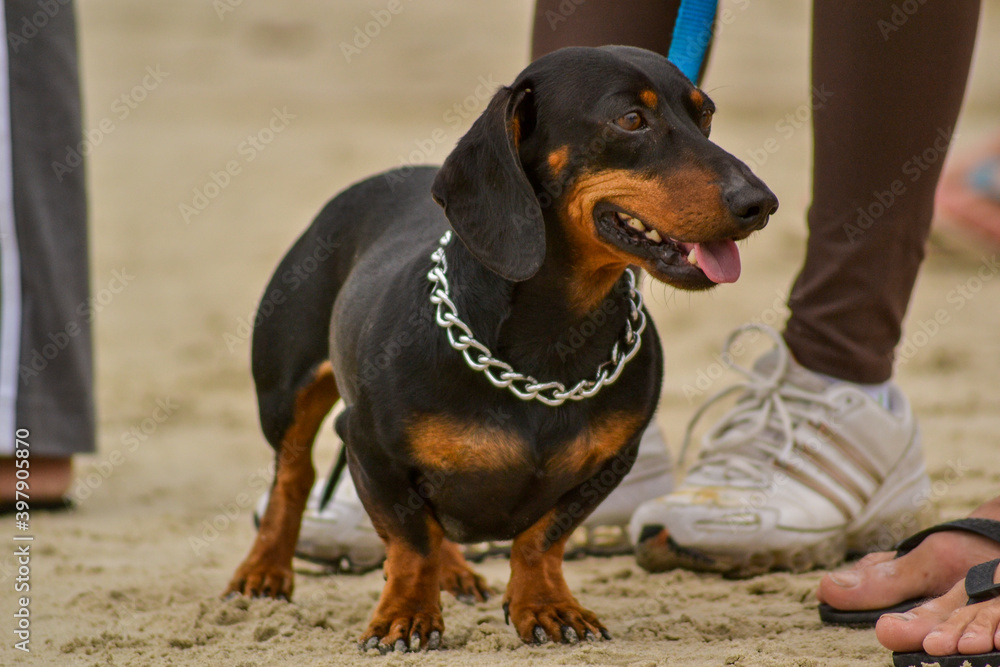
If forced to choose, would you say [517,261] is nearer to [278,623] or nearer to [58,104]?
[278,623]

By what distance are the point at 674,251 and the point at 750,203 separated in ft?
0.56

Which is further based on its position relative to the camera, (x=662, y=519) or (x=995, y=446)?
(x=995, y=446)

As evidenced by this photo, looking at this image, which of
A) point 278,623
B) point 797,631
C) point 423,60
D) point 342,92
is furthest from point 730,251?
point 423,60

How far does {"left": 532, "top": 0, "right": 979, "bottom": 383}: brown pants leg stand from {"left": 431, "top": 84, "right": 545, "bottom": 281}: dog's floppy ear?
72 centimetres

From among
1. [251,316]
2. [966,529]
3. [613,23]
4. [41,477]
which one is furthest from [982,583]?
[251,316]

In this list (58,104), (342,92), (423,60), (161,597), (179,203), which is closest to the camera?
(161,597)

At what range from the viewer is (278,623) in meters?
2.37

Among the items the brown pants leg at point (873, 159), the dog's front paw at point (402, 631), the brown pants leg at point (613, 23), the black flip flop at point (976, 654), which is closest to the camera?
the black flip flop at point (976, 654)

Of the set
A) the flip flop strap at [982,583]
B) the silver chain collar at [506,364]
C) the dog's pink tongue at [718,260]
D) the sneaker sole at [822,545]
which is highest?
the dog's pink tongue at [718,260]

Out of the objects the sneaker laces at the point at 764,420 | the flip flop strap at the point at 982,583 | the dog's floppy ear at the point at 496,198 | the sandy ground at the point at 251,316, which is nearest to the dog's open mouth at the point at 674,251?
the dog's floppy ear at the point at 496,198

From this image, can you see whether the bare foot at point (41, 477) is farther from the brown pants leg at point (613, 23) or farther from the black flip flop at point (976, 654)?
the black flip flop at point (976, 654)

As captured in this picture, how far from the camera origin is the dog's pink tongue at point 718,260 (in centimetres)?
201

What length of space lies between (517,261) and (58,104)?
7.09 ft

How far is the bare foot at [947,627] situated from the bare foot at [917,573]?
132 mm
